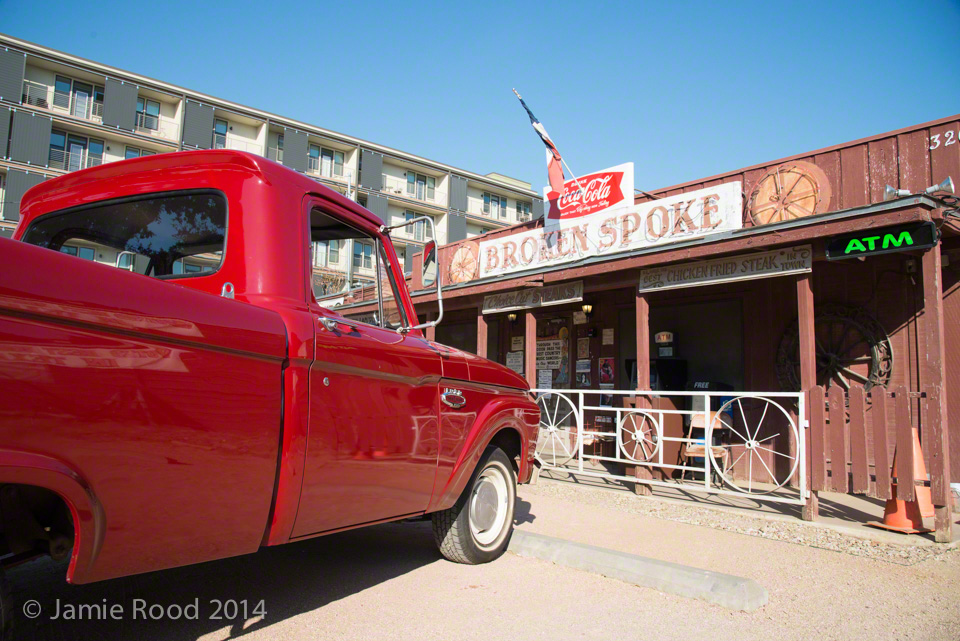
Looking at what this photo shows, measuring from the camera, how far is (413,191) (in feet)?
145

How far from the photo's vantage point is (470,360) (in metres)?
4.06

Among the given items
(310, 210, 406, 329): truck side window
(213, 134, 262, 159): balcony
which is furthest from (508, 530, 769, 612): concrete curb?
(213, 134, 262, 159): balcony

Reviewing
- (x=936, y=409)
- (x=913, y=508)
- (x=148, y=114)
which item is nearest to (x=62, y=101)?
(x=148, y=114)

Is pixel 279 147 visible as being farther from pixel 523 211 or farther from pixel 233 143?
pixel 523 211

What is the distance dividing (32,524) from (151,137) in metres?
36.3

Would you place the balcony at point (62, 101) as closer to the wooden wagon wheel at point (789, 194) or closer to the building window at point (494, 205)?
the building window at point (494, 205)

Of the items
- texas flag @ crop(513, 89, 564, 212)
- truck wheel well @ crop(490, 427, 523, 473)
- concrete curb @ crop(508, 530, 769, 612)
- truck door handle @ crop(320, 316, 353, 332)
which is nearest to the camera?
truck door handle @ crop(320, 316, 353, 332)

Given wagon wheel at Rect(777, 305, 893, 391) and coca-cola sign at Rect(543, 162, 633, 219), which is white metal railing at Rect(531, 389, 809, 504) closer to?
wagon wheel at Rect(777, 305, 893, 391)

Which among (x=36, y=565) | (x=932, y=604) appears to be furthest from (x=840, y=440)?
(x=36, y=565)

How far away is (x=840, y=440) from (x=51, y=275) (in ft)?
20.1

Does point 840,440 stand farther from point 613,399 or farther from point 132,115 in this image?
point 132,115

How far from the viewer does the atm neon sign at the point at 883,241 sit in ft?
18.2

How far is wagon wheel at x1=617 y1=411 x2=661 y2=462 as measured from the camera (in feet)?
24.6

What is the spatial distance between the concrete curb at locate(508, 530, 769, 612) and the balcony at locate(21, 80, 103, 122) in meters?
36.0
